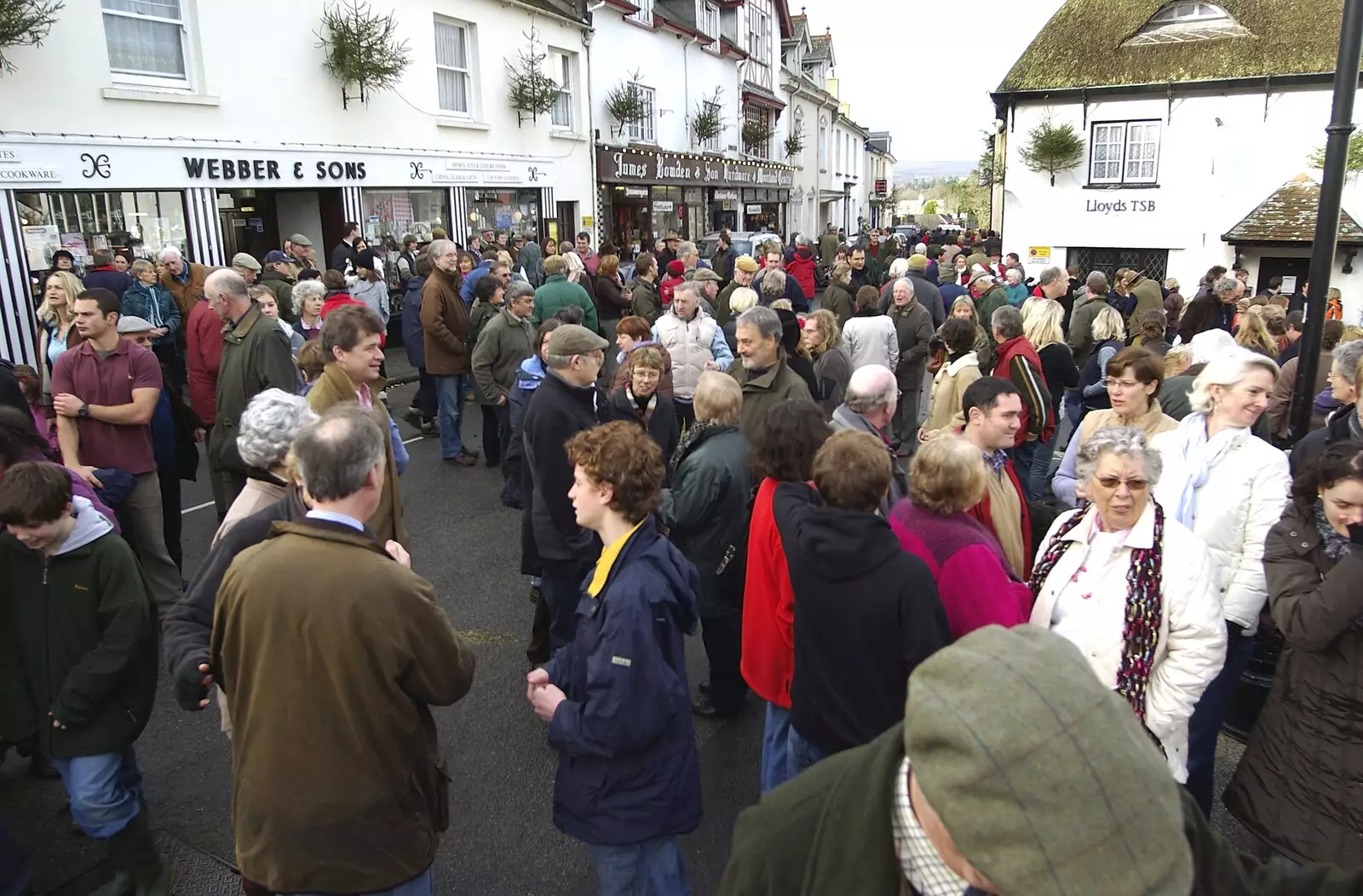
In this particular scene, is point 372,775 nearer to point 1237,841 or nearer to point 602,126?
point 1237,841

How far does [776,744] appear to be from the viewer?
3357mm

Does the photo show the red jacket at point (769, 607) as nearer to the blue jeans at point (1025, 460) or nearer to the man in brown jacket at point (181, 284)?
the blue jeans at point (1025, 460)

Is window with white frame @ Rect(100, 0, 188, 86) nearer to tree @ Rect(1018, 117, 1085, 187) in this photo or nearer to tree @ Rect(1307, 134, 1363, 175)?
tree @ Rect(1018, 117, 1085, 187)

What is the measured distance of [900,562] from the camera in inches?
102

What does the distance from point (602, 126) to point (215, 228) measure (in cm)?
1111

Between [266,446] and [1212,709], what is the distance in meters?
3.50

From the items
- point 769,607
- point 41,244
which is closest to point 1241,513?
point 769,607

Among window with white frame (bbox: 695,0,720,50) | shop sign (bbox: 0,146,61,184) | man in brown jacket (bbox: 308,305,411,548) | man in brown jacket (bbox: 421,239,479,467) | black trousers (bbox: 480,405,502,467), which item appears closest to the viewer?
man in brown jacket (bbox: 308,305,411,548)

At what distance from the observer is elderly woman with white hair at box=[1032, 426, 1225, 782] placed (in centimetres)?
264

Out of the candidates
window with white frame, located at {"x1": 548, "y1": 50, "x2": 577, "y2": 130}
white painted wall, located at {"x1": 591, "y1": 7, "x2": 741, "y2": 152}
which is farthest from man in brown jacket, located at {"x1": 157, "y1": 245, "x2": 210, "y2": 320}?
white painted wall, located at {"x1": 591, "y1": 7, "x2": 741, "y2": 152}

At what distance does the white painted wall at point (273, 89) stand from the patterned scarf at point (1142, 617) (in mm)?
12031

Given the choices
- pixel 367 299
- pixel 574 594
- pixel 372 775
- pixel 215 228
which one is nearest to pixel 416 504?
pixel 574 594

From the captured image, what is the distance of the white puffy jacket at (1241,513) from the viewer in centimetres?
315

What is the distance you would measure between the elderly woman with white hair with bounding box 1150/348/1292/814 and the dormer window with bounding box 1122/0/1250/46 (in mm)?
20974
